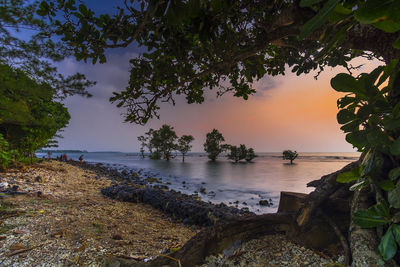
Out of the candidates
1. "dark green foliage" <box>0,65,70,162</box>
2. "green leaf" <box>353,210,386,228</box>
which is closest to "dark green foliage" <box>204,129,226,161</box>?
"dark green foliage" <box>0,65,70,162</box>

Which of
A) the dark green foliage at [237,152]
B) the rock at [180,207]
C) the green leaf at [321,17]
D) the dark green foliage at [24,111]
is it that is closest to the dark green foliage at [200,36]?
the green leaf at [321,17]

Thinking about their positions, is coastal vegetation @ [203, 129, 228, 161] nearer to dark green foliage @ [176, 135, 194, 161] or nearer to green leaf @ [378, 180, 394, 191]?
dark green foliage @ [176, 135, 194, 161]

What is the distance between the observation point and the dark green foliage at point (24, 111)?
4328 millimetres

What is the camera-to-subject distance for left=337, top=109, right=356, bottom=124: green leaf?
0.92 m

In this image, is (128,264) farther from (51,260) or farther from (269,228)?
(269,228)

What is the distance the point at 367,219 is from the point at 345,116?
0.54m

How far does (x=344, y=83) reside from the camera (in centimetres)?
84

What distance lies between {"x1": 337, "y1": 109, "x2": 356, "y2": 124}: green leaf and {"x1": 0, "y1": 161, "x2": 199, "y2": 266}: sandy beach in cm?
206

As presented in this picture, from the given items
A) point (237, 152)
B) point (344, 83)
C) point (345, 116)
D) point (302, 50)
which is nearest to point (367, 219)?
point (345, 116)

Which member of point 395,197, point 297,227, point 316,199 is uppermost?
point 395,197

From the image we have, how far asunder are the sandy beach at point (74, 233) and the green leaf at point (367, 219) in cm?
183

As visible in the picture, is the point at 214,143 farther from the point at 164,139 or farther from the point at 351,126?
the point at 351,126

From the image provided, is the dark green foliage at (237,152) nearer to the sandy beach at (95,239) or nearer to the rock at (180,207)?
the rock at (180,207)

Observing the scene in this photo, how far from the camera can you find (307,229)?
4.80 ft
